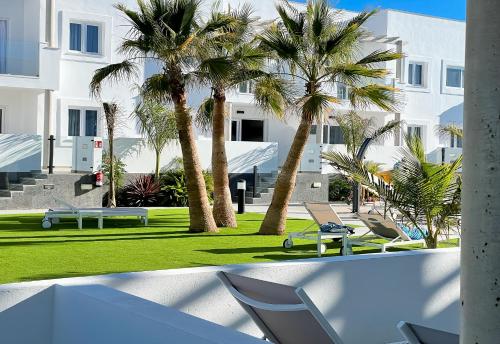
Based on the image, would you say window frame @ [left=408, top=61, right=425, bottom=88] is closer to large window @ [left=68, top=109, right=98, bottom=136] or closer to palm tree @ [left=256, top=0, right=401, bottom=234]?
large window @ [left=68, top=109, right=98, bottom=136]

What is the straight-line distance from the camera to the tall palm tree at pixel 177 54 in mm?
15602

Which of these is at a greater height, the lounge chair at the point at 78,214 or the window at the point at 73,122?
the window at the point at 73,122

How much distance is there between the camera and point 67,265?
11836 millimetres

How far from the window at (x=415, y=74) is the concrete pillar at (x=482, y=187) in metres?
36.4

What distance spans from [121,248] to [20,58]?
12950 mm

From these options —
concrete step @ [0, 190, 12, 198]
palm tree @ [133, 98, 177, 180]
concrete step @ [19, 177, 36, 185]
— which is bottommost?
concrete step @ [0, 190, 12, 198]

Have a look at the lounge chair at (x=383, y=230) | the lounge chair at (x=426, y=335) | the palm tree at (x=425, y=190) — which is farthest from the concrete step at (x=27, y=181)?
the lounge chair at (x=426, y=335)

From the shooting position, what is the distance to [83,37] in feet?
93.0

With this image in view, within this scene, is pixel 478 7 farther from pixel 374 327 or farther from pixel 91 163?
pixel 91 163

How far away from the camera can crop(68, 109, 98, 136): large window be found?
92.2 ft

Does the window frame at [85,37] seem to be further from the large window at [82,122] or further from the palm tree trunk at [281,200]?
the palm tree trunk at [281,200]

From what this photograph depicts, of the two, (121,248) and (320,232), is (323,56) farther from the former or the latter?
(121,248)

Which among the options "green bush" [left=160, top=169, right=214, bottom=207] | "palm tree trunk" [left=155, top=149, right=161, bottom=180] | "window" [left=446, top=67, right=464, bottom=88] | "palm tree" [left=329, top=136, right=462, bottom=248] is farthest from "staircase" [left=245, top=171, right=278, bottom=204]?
"palm tree" [left=329, top=136, right=462, bottom=248]

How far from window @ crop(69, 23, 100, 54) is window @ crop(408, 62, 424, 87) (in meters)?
16.8
